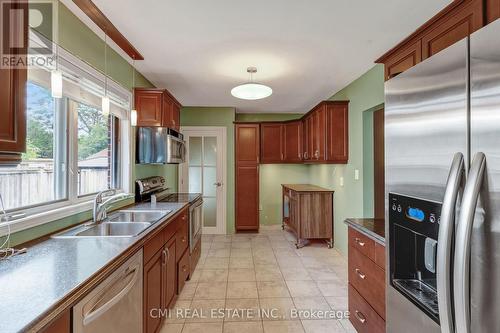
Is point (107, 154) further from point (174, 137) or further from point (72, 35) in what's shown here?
point (72, 35)

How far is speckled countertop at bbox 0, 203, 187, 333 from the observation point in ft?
2.74

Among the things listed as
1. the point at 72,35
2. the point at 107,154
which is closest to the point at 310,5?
the point at 72,35

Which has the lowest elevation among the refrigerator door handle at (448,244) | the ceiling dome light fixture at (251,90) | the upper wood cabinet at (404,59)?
the refrigerator door handle at (448,244)

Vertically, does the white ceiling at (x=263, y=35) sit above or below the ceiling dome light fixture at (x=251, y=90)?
above

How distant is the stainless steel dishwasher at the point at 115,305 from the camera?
1065mm

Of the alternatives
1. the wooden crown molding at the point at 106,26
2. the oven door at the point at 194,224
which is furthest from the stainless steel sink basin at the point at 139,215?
the wooden crown molding at the point at 106,26

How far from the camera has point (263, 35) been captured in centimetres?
225

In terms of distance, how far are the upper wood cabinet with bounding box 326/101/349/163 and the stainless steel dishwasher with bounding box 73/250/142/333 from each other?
2955mm

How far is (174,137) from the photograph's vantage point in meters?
3.46

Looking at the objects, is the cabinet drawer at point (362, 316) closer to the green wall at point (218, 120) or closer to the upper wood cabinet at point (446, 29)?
the upper wood cabinet at point (446, 29)

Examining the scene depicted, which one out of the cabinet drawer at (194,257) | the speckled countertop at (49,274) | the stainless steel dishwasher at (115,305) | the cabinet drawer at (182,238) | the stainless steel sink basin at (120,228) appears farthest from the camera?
the cabinet drawer at (194,257)

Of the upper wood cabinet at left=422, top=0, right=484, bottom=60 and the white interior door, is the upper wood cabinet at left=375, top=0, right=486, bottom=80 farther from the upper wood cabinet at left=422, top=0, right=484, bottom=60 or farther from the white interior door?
the white interior door

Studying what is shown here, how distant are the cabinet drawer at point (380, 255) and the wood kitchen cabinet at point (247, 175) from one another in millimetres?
3408

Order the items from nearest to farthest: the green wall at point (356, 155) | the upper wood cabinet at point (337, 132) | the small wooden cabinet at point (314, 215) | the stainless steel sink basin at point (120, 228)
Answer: the stainless steel sink basin at point (120, 228), the green wall at point (356, 155), the upper wood cabinet at point (337, 132), the small wooden cabinet at point (314, 215)
